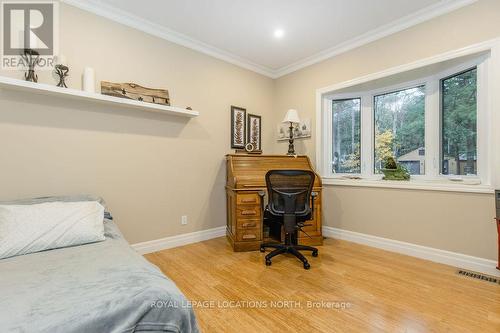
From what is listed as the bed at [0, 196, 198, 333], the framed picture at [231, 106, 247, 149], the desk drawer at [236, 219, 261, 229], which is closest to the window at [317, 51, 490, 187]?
the framed picture at [231, 106, 247, 149]

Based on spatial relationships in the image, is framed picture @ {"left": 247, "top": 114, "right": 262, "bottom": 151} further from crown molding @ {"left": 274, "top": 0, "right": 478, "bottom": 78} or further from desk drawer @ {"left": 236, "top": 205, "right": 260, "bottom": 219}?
desk drawer @ {"left": 236, "top": 205, "right": 260, "bottom": 219}

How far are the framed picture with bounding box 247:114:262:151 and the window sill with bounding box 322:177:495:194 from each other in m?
1.15

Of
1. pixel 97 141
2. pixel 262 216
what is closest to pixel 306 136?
pixel 262 216

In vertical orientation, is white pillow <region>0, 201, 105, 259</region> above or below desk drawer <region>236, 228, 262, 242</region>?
above

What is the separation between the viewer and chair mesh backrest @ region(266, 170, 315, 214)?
2.39 meters

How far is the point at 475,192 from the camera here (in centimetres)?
221

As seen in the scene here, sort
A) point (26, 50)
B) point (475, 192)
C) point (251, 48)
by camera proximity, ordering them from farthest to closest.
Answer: point (251, 48), point (475, 192), point (26, 50)

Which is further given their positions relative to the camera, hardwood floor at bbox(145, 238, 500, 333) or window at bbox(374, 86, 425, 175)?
window at bbox(374, 86, 425, 175)

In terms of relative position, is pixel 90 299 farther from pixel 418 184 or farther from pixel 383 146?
pixel 383 146

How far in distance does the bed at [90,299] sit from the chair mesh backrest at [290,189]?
1.48 metres

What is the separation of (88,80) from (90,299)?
2.10 metres

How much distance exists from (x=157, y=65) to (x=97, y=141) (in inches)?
43.4

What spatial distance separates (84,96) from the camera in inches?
84.7

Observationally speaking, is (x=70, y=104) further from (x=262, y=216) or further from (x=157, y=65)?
(x=262, y=216)
